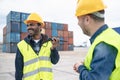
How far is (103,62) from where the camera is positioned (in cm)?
166

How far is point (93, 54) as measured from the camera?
178 cm

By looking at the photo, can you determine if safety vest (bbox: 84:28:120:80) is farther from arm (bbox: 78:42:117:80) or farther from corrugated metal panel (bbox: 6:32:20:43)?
corrugated metal panel (bbox: 6:32:20:43)

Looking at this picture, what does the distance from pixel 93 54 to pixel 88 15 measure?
31cm

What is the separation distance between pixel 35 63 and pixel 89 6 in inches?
77.4

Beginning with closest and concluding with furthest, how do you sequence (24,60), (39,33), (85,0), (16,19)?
(85,0)
(24,60)
(39,33)
(16,19)

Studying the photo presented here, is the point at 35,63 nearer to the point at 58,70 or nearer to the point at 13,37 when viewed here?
the point at 58,70

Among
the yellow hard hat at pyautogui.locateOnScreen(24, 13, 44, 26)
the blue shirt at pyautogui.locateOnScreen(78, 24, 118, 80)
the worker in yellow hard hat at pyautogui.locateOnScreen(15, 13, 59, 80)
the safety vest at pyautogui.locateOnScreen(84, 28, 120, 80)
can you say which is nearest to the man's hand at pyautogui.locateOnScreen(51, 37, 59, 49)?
the worker in yellow hard hat at pyautogui.locateOnScreen(15, 13, 59, 80)

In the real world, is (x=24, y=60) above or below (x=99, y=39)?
below

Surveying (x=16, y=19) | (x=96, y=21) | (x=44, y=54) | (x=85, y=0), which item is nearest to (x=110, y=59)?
(x=96, y=21)

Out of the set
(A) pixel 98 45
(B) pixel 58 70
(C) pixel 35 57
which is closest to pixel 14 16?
(B) pixel 58 70

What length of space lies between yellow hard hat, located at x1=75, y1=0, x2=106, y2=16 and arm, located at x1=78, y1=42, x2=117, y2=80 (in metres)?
0.30

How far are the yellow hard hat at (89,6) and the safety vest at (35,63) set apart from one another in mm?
1864

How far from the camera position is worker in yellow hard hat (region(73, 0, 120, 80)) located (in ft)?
5.47

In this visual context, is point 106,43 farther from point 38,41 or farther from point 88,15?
point 38,41
